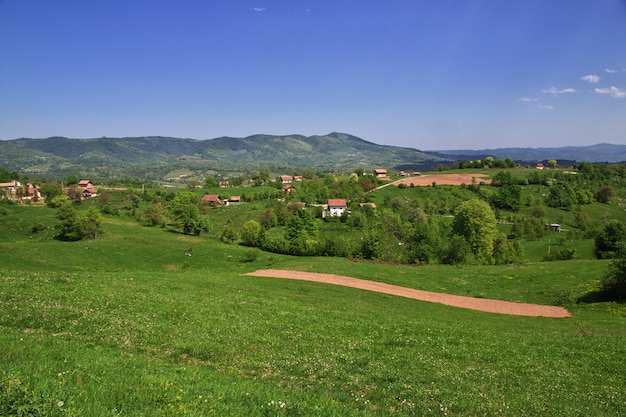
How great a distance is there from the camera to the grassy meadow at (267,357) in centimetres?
1012

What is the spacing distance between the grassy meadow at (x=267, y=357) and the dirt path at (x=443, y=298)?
4.54 m

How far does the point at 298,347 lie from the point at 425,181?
186 metres

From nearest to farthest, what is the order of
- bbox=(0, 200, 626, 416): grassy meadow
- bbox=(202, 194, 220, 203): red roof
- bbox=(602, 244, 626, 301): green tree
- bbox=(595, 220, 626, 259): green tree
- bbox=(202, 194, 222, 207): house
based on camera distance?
bbox=(0, 200, 626, 416): grassy meadow < bbox=(602, 244, 626, 301): green tree < bbox=(595, 220, 626, 259): green tree < bbox=(202, 194, 222, 207): house < bbox=(202, 194, 220, 203): red roof

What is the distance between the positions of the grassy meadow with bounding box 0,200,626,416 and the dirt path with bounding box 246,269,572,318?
14.9ft

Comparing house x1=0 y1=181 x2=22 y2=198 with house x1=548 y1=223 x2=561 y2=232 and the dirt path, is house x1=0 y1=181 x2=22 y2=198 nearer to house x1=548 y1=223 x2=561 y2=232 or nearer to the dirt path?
the dirt path

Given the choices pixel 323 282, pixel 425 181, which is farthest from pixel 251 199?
pixel 323 282

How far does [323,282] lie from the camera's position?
4709cm

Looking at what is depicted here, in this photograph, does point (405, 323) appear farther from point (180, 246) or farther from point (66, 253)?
point (180, 246)

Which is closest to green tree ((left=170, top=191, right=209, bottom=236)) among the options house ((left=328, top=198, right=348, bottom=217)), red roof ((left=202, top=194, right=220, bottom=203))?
house ((left=328, top=198, right=348, bottom=217))

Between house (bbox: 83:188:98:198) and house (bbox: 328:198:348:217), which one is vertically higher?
house (bbox: 83:188:98:198)

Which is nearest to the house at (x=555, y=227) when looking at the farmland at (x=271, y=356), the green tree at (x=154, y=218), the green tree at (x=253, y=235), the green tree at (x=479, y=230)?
the green tree at (x=479, y=230)

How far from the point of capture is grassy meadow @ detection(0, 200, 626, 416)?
10.1m

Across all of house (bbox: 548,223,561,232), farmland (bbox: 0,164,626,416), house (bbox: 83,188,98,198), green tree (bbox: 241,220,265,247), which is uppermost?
farmland (bbox: 0,164,626,416)

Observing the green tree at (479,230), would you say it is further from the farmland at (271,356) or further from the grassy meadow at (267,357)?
the grassy meadow at (267,357)
